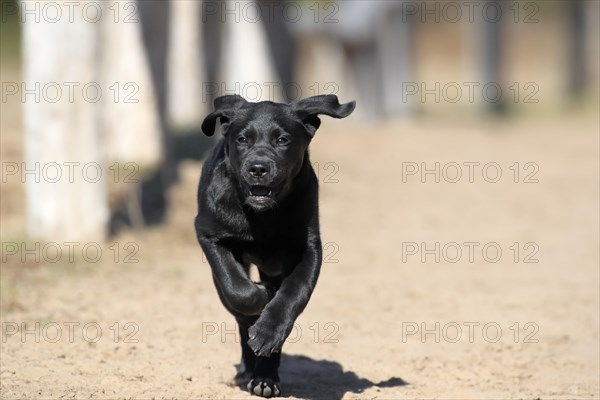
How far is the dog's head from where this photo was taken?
17.8ft

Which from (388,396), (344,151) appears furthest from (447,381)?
(344,151)

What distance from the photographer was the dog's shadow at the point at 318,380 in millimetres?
6055

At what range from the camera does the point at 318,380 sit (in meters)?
6.40

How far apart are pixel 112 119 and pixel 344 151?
401cm

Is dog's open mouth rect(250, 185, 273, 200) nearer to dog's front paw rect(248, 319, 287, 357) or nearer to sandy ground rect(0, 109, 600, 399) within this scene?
dog's front paw rect(248, 319, 287, 357)

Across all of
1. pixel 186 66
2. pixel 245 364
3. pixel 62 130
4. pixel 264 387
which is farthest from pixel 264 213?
pixel 186 66

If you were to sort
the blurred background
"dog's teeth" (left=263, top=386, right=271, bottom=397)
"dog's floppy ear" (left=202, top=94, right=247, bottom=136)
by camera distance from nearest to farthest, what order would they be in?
"dog's teeth" (left=263, top=386, right=271, bottom=397) < "dog's floppy ear" (left=202, top=94, right=247, bottom=136) < the blurred background

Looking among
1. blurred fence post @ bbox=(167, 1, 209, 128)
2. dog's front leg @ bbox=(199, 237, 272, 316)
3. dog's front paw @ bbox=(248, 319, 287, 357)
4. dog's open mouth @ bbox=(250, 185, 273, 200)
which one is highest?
blurred fence post @ bbox=(167, 1, 209, 128)

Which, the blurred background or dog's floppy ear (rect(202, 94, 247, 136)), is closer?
dog's floppy ear (rect(202, 94, 247, 136))

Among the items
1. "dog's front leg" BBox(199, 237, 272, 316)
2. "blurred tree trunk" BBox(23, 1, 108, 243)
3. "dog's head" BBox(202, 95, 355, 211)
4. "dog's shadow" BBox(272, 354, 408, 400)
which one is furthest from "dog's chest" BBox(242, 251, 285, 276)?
"blurred tree trunk" BBox(23, 1, 108, 243)

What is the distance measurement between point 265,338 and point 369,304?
3.43 meters

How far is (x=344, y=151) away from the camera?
589 inches

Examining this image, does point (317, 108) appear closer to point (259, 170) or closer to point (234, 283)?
point (259, 170)

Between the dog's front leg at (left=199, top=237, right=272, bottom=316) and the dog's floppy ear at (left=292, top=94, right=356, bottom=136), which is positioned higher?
the dog's floppy ear at (left=292, top=94, right=356, bottom=136)
